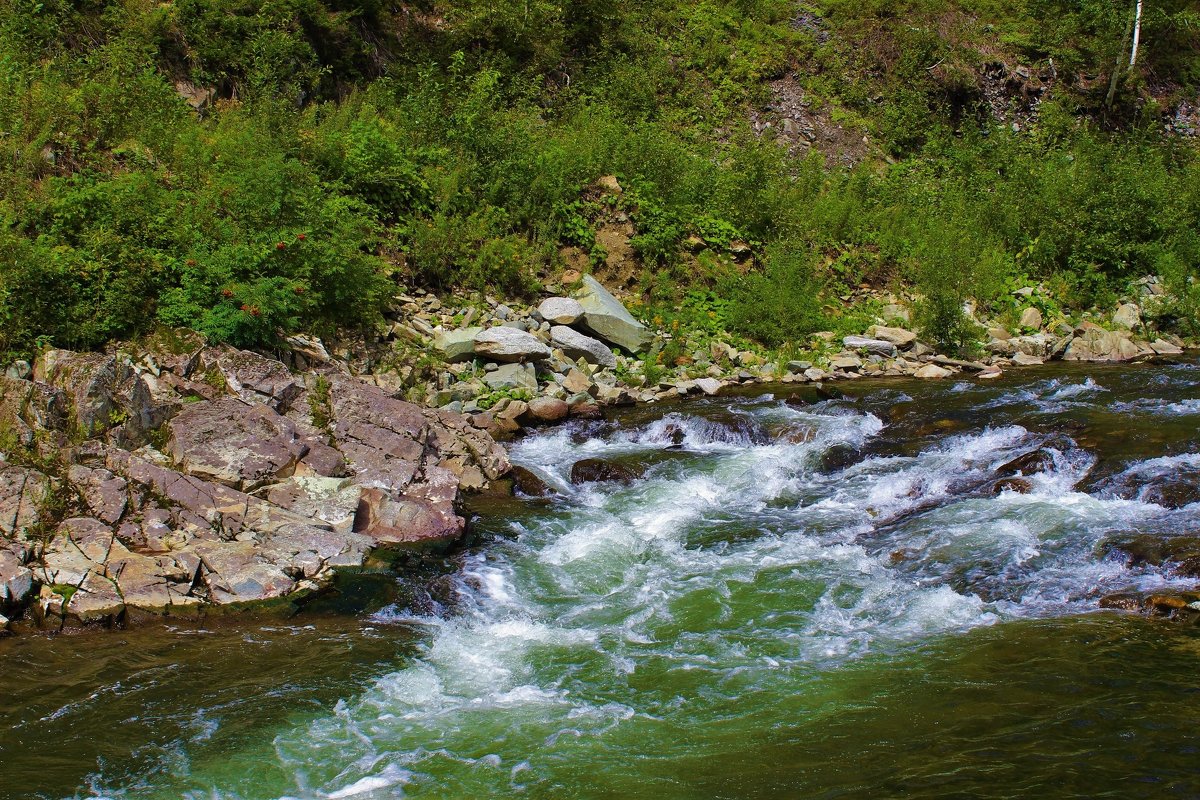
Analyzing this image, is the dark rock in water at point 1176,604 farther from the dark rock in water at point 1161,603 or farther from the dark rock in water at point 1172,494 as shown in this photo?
the dark rock in water at point 1172,494

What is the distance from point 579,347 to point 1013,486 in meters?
7.08

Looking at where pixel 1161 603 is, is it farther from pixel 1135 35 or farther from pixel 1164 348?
pixel 1135 35

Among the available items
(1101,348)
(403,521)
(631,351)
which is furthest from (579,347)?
(1101,348)

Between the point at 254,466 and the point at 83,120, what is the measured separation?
748cm

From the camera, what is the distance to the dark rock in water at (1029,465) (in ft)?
32.3

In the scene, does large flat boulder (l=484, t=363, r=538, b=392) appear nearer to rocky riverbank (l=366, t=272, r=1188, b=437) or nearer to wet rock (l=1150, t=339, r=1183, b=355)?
rocky riverbank (l=366, t=272, r=1188, b=437)

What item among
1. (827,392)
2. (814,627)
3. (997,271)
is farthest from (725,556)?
(997,271)

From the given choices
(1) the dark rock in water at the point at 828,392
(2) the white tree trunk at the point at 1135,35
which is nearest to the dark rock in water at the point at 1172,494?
(1) the dark rock in water at the point at 828,392

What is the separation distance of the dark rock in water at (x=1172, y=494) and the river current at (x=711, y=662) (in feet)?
0.14

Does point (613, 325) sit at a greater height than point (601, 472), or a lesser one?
greater

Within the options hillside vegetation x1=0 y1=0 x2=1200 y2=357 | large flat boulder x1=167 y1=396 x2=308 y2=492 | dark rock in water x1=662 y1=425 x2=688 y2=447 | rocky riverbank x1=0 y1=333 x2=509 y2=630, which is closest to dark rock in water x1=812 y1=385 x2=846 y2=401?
hillside vegetation x1=0 y1=0 x2=1200 y2=357

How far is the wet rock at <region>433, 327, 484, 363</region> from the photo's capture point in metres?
13.6

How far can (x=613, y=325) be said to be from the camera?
15.0 meters

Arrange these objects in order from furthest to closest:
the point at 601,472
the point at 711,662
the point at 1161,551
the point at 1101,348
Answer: the point at 1101,348
the point at 601,472
the point at 1161,551
the point at 711,662
